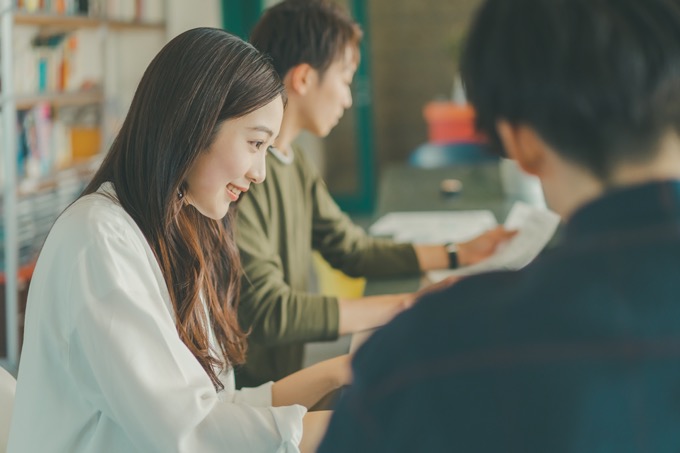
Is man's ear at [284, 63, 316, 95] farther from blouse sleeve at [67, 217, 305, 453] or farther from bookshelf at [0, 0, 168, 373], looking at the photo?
bookshelf at [0, 0, 168, 373]

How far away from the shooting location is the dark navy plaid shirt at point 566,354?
1.69ft

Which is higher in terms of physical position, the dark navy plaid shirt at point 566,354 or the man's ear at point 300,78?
the dark navy plaid shirt at point 566,354

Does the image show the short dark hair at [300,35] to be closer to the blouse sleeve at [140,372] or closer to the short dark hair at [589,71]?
the blouse sleeve at [140,372]

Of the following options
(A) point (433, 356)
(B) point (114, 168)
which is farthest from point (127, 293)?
(A) point (433, 356)

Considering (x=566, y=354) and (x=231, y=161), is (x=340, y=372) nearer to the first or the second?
(x=231, y=161)

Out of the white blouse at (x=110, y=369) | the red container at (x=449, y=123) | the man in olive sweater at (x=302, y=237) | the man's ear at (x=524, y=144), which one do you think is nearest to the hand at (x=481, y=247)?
the man in olive sweater at (x=302, y=237)

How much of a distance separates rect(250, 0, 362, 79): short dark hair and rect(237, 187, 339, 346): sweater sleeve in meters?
0.35

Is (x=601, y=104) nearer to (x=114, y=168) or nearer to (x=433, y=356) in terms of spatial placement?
(x=433, y=356)

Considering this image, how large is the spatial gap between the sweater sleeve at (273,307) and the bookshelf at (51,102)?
1.23m

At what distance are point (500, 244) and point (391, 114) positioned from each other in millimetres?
4797

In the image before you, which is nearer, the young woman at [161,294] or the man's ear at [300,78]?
the young woman at [161,294]

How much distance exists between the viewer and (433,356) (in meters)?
0.54

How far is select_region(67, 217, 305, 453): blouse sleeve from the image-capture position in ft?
3.07

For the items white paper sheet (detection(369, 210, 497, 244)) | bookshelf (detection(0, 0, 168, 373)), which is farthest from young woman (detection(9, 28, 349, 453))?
bookshelf (detection(0, 0, 168, 373))
